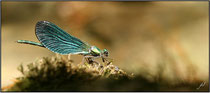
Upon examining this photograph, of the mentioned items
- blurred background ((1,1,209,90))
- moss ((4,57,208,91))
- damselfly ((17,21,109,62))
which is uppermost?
blurred background ((1,1,209,90))

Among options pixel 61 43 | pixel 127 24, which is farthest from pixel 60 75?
pixel 127 24

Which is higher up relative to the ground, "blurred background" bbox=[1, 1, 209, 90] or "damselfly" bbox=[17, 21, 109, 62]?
"blurred background" bbox=[1, 1, 209, 90]

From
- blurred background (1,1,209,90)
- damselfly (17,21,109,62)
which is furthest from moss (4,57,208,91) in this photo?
blurred background (1,1,209,90)

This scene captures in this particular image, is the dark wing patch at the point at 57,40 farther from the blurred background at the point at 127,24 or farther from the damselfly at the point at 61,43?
the blurred background at the point at 127,24

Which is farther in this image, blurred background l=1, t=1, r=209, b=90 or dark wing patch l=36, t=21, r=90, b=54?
blurred background l=1, t=1, r=209, b=90

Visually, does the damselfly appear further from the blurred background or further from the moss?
the blurred background

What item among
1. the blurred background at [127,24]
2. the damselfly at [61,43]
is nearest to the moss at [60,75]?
the damselfly at [61,43]

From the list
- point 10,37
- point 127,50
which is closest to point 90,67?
point 127,50

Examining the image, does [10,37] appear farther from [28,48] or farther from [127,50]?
[127,50]

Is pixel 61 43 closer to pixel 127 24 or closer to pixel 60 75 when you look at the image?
pixel 60 75
